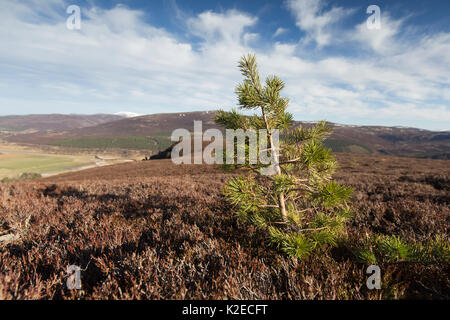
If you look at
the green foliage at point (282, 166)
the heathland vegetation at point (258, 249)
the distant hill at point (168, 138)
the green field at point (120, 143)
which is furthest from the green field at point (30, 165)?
the green foliage at point (282, 166)

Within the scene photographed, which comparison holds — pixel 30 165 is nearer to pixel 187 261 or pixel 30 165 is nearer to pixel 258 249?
pixel 187 261

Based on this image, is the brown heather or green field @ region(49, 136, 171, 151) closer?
the brown heather

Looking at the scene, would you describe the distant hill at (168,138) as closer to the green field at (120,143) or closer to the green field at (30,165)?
the green field at (120,143)

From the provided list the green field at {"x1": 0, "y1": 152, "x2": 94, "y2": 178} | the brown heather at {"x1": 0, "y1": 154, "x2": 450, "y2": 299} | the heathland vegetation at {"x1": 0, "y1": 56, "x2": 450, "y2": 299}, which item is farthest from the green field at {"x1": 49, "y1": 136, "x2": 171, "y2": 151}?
the heathland vegetation at {"x1": 0, "y1": 56, "x2": 450, "y2": 299}

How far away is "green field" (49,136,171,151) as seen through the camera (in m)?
93.8

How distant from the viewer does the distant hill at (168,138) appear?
89219 millimetres

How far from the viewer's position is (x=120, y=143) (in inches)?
3846

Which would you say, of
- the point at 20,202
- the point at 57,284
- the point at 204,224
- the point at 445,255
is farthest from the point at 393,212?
the point at 20,202

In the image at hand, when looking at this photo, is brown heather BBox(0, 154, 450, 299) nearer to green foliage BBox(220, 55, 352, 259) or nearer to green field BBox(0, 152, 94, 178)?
green foliage BBox(220, 55, 352, 259)

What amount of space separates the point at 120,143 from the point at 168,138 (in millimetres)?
23433

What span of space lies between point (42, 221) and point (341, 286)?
180 inches

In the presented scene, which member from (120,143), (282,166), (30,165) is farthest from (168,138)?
(282,166)

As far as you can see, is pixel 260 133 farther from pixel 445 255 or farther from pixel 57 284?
pixel 57 284
